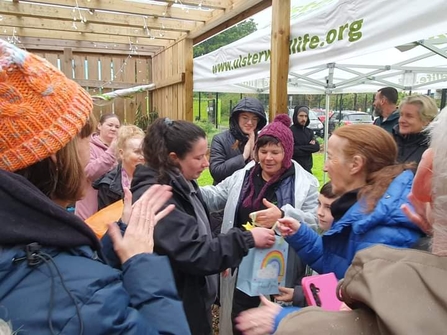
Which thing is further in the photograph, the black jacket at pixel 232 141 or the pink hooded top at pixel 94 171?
the black jacket at pixel 232 141

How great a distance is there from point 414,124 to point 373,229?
288 cm

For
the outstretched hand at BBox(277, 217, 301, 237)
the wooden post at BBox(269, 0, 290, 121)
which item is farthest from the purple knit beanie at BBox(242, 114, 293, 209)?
the wooden post at BBox(269, 0, 290, 121)

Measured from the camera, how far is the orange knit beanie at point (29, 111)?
85 centimetres

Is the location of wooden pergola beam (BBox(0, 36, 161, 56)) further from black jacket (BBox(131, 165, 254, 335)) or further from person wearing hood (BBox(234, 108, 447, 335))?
person wearing hood (BBox(234, 108, 447, 335))

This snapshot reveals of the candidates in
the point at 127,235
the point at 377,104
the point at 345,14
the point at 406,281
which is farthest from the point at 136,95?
the point at 406,281

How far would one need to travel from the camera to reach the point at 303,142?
5988 mm

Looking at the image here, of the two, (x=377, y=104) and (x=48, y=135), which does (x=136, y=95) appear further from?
(x=48, y=135)

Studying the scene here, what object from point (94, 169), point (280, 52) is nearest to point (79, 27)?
point (94, 169)

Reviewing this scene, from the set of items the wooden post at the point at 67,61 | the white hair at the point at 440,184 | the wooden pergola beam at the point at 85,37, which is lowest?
the white hair at the point at 440,184

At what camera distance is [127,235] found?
42.5 inches

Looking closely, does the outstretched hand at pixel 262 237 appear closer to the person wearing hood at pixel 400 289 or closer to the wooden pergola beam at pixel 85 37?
the person wearing hood at pixel 400 289

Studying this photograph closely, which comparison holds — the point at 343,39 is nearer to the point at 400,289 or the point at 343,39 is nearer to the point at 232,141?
the point at 232,141

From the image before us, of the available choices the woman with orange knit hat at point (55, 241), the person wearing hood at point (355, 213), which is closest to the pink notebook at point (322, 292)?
the person wearing hood at point (355, 213)

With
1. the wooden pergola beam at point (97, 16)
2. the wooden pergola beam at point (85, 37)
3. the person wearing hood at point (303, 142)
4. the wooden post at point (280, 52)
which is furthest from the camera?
the wooden pergola beam at point (85, 37)
